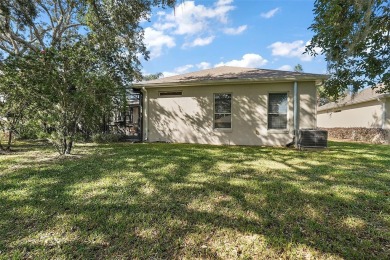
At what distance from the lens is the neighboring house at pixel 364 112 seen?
12375 millimetres

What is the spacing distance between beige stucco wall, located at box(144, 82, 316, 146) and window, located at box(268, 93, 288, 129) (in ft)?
0.56

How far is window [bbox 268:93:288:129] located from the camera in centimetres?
891

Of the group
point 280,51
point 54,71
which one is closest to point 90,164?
point 54,71

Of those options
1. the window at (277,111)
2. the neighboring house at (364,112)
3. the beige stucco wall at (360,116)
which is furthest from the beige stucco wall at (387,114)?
the window at (277,111)

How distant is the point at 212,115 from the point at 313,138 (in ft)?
13.3

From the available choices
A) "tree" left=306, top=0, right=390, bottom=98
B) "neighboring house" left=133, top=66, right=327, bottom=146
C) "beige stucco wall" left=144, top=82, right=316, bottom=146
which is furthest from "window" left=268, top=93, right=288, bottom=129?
"tree" left=306, top=0, right=390, bottom=98

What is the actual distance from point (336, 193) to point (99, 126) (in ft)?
36.0

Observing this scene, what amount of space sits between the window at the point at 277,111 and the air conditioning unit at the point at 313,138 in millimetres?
1154

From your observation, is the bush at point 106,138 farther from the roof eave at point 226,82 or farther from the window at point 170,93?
the window at point 170,93

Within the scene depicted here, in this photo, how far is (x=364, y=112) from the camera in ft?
47.4

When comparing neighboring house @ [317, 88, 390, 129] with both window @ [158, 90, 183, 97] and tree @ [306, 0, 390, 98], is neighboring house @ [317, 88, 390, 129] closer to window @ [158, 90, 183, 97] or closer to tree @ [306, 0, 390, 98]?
tree @ [306, 0, 390, 98]

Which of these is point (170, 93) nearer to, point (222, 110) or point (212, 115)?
point (212, 115)

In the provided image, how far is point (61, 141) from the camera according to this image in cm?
632

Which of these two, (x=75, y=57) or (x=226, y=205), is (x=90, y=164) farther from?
(x=226, y=205)
